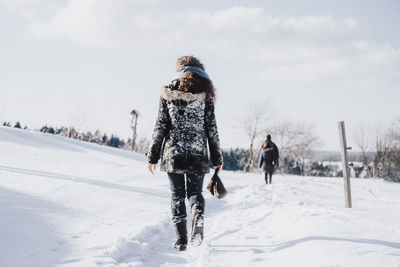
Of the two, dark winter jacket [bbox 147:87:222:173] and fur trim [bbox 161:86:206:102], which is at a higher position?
fur trim [bbox 161:86:206:102]

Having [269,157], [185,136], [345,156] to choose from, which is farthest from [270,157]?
[185,136]

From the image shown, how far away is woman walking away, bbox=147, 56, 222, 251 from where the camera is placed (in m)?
2.70

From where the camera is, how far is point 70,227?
117 inches

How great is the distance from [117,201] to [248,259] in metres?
2.64

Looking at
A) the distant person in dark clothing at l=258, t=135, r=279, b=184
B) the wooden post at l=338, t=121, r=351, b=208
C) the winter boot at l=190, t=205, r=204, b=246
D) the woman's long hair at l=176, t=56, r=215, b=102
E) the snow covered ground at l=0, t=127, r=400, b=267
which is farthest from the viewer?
the distant person in dark clothing at l=258, t=135, r=279, b=184

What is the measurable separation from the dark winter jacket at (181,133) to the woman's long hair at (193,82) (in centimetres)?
5

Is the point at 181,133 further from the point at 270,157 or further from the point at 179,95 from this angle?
the point at 270,157

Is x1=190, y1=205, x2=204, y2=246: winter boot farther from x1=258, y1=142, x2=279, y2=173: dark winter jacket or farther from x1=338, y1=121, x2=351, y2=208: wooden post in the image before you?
x1=258, y1=142, x2=279, y2=173: dark winter jacket

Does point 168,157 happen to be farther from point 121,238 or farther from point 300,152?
point 300,152

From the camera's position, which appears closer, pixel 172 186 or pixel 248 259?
pixel 248 259

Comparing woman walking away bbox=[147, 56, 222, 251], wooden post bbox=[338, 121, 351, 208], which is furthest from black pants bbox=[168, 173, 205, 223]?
wooden post bbox=[338, 121, 351, 208]

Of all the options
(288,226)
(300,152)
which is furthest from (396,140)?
(288,226)

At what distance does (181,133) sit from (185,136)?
2.0 inches

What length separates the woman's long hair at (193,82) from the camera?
273 centimetres
